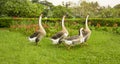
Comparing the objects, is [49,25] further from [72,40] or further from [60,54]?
[60,54]

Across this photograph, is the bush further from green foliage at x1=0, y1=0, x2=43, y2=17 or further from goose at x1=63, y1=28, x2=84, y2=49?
goose at x1=63, y1=28, x2=84, y2=49

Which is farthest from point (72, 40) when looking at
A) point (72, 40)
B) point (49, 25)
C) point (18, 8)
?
point (18, 8)

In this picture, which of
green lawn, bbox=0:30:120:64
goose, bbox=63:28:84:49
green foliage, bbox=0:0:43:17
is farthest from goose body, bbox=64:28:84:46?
green foliage, bbox=0:0:43:17

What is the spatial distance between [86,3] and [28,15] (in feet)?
74.4

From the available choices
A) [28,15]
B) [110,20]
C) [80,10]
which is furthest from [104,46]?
[80,10]

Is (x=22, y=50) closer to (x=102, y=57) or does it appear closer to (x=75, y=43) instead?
(x=75, y=43)

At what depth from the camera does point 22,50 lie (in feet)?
41.8

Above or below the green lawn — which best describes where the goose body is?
above

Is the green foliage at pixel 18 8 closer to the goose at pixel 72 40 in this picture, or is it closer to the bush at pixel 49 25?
the bush at pixel 49 25

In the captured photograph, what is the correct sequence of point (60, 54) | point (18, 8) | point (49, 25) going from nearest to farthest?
1. point (60, 54)
2. point (49, 25)
3. point (18, 8)

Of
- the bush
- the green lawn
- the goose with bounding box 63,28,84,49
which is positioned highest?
the goose with bounding box 63,28,84,49

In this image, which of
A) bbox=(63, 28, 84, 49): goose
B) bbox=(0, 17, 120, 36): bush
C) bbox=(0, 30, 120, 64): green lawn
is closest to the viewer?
bbox=(0, 30, 120, 64): green lawn

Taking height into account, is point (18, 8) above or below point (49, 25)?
above

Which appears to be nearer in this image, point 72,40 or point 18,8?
point 72,40
